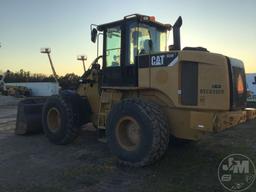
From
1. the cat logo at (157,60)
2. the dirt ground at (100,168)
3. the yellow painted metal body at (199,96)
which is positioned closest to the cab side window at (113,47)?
the yellow painted metal body at (199,96)

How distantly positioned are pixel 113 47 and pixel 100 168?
3025mm

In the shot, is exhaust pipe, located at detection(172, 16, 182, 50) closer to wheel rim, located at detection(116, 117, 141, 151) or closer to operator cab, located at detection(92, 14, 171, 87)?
operator cab, located at detection(92, 14, 171, 87)

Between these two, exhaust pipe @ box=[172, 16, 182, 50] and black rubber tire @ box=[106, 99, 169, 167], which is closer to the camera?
black rubber tire @ box=[106, 99, 169, 167]

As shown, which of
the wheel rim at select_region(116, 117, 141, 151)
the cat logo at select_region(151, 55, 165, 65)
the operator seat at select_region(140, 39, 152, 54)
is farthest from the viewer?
the operator seat at select_region(140, 39, 152, 54)

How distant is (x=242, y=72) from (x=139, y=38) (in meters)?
2.37

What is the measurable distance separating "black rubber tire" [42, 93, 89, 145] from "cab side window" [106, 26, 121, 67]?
1510mm

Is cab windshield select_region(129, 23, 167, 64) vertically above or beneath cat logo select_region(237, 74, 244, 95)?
above

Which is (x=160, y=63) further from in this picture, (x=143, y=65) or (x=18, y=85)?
(x=18, y=85)

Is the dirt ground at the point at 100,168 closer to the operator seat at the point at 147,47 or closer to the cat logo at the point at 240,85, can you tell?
the cat logo at the point at 240,85

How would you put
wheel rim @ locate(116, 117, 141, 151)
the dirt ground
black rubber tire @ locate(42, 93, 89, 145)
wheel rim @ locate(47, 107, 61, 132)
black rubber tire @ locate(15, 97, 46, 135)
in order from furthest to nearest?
1. black rubber tire @ locate(15, 97, 46, 135)
2. wheel rim @ locate(47, 107, 61, 132)
3. black rubber tire @ locate(42, 93, 89, 145)
4. wheel rim @ locate(116, 117, 141, 151)
5. the dirt ground

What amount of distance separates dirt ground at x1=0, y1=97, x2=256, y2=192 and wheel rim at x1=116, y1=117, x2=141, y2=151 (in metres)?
0.47

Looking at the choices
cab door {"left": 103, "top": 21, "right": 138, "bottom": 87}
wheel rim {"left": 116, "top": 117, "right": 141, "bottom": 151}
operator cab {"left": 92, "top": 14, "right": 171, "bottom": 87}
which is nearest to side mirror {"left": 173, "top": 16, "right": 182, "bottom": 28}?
operator cab {"left": 92, "top": 14, "right": 171, "bottom": 87}

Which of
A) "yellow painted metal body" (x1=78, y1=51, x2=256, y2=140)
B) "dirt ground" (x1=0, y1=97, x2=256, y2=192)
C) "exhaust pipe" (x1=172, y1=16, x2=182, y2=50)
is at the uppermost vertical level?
"exhaust pipe" (x1=172, y1=16, x2=182, y2=50)

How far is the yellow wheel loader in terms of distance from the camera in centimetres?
716
